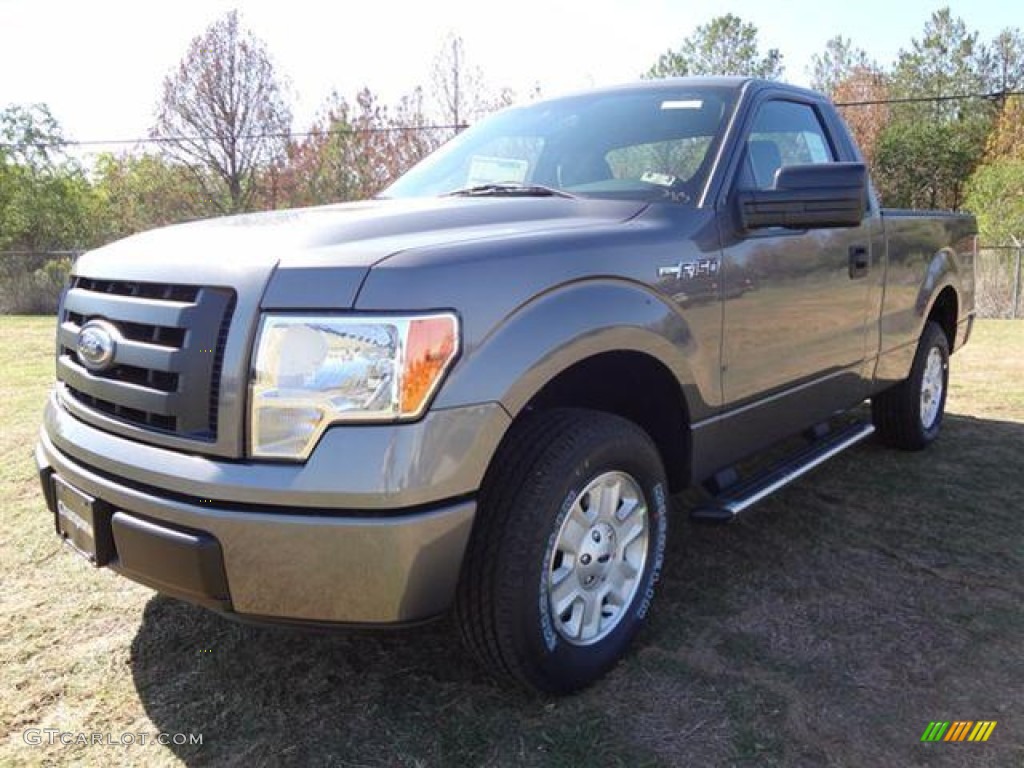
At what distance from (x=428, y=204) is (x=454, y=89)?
73.3 feet

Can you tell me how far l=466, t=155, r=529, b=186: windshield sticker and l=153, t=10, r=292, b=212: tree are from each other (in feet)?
69.4

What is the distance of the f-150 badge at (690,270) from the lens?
2607 mm

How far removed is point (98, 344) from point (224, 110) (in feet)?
73.8

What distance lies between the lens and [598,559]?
8.17ft

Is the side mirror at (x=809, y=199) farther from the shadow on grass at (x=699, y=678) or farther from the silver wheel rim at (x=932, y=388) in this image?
the silver wheel rim at (x=932, y=388)

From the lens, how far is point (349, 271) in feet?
6.35

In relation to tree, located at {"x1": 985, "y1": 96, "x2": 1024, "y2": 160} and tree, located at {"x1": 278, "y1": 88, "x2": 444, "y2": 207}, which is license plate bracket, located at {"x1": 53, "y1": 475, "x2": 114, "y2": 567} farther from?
tree, located at {"x1": 985, "y1": 96, "x2": 1024, "y2": 160}

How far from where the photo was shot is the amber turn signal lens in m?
1.88

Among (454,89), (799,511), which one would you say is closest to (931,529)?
(799,511)

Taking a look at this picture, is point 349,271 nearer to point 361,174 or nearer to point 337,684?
point 337,684

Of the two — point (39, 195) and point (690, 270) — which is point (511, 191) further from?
point (39, 195)

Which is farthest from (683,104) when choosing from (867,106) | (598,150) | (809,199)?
(867,106)

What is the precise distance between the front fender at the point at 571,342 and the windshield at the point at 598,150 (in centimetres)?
59

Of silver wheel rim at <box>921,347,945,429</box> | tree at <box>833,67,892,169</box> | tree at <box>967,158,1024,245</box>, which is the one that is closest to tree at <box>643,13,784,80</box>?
tree at <box>833,67,892,169</box>
